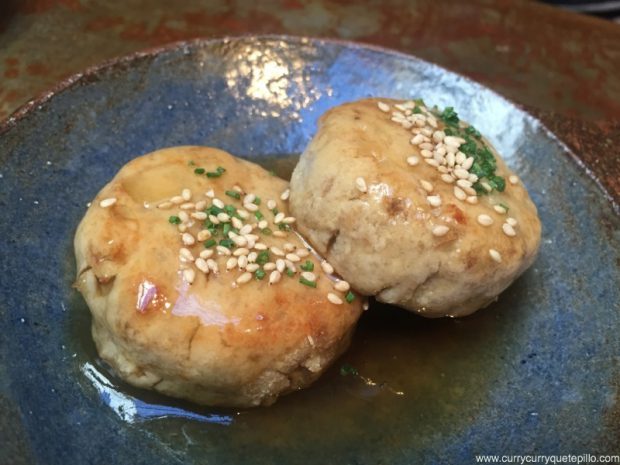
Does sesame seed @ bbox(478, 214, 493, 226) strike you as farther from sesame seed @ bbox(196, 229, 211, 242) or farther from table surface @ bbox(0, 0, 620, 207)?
table surface @ bbox(0, 0, 620, 207)

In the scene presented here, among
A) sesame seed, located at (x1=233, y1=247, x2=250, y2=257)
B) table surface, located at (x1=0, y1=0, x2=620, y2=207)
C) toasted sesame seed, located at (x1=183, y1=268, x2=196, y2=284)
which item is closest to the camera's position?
toasted sesame seed, located at (x1=183, y1=268, x2=196, y2=284)

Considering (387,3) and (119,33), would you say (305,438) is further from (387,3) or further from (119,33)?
(387,3)

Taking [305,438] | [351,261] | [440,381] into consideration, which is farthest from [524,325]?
[305,438]

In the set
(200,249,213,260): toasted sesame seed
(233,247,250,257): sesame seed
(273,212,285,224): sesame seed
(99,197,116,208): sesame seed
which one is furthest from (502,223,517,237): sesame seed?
(99,197,116,208): sesame seed

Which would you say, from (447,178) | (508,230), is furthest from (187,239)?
(508,230)

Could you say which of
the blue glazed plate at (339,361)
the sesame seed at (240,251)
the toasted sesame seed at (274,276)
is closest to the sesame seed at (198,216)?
the sesame seed at (240,251)
